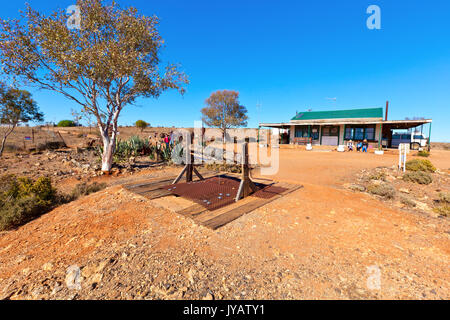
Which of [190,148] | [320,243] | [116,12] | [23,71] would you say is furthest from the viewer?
[116,12]

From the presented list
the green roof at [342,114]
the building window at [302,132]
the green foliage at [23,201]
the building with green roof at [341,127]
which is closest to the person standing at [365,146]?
the building with green roof at [341,127]

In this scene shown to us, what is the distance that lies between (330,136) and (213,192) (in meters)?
23.1

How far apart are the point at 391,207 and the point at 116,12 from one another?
1131 cm

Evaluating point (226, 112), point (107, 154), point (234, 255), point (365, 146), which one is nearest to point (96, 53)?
point (107, 154)

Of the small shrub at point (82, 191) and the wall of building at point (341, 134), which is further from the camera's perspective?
the wall of building at point (341, 134)

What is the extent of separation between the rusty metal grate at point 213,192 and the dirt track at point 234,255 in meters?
0.77

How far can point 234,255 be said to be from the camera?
246cm

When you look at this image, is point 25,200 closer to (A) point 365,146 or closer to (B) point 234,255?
(B) point 234,255

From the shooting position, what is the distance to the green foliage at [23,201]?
3701 mm

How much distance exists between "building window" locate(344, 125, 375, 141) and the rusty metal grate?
21.6 meters

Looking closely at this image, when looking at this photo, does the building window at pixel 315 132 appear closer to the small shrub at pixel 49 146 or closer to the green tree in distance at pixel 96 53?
the green tree in distance at pixel 96 53

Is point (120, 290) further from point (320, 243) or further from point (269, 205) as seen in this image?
point (269, 205)
